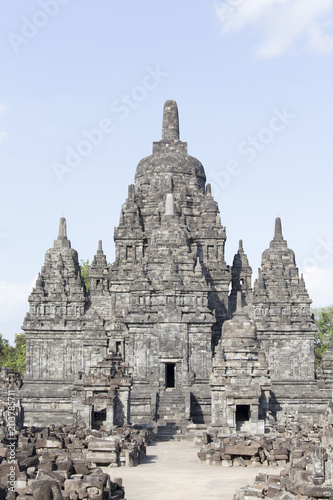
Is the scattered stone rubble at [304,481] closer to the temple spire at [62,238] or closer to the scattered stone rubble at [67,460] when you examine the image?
the scattered stone rubble at [67,460]

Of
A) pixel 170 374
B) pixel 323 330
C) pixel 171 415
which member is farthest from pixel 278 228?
pixel 323 330

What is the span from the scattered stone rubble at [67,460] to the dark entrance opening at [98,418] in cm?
270

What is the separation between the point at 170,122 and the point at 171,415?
74.8 feet

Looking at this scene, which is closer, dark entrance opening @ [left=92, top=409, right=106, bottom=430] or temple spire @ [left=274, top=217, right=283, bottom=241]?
dark entrance opening @ [left=92, top=409, right=106, bottom=430]

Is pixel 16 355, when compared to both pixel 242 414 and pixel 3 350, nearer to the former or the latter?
pixel 3 350

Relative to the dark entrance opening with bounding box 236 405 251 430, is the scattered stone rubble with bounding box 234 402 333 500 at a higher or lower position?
lower

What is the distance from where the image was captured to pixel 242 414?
122ft

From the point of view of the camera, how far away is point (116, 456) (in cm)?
2922

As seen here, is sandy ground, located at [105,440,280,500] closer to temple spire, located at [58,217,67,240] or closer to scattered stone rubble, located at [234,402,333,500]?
scattered stone rubble, located at [234,402,333,500]

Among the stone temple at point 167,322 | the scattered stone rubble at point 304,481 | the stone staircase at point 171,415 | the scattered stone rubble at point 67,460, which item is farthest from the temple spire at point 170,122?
the scattered stone rubble at point 304,481

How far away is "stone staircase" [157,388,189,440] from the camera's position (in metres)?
41.7

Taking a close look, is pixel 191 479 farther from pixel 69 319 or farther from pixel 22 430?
pixel 69 319

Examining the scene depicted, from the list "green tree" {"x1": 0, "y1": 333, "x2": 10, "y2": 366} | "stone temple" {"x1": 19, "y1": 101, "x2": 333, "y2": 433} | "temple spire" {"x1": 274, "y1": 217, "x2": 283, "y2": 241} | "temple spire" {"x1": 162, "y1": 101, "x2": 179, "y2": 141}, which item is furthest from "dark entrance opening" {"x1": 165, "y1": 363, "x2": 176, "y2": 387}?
"green tree" {"x1": 0, "y1": 333, "x2": 10, "y2": 366}

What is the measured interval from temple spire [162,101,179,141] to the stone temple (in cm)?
7
